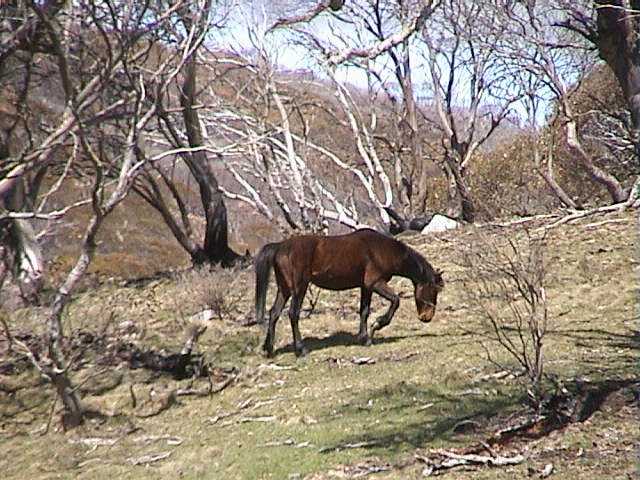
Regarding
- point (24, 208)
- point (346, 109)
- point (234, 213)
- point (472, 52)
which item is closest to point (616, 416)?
point (24, 208)

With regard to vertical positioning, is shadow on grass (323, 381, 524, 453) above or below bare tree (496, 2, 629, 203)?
below

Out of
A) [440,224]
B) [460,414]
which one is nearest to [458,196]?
[440,224]

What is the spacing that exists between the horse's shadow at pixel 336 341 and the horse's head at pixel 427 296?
0.26m

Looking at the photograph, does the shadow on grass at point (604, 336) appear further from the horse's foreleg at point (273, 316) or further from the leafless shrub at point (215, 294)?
the leafless shrub at point (215, 294)

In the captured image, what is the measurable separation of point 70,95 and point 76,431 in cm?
364

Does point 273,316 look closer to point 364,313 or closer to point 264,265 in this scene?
point 264,265

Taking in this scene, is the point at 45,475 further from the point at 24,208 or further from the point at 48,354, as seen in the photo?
the point at 24,208

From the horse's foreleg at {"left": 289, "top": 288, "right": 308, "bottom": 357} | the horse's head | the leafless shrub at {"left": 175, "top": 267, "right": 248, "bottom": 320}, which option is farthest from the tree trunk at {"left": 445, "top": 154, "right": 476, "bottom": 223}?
the horse's foreleg at {"left": 289, "top": 288, "right": 308, "bottom": 357}

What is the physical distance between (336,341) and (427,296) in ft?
4.53

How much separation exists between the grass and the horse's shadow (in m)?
0.05

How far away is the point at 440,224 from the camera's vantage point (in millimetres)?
20844

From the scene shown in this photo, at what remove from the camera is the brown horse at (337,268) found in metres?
11.6

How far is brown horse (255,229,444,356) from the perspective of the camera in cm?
1158

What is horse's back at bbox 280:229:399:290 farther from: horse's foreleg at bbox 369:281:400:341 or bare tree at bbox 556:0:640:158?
bare tree at bbox 556:0:640:158
